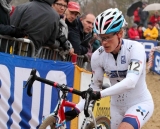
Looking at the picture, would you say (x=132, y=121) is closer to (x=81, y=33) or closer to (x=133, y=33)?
(x=81, y=33)

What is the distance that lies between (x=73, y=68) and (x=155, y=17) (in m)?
17.9

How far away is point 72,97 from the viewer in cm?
700

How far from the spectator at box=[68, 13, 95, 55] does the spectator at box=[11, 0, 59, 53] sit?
0.98m

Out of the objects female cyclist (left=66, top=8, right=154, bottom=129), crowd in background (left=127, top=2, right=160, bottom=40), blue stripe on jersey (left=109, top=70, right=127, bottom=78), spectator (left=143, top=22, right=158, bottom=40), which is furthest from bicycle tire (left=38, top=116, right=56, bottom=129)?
spectator (left=143, top=22, right=158, bottom=40)

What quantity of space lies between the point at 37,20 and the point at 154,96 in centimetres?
800

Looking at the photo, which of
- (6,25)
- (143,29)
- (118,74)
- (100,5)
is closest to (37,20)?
(6,25)

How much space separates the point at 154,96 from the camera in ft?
42.9

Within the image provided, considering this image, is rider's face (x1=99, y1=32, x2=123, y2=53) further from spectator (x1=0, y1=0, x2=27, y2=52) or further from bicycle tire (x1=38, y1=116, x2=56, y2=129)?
spectator (x1=0, y1=0, x2=27, y2=52)

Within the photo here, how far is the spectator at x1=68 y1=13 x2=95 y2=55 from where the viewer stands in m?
7.14

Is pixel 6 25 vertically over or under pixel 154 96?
over

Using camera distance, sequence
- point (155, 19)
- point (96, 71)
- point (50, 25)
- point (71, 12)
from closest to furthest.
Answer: point (96, 71), point (50, 25), point (71, 12), point (155, 19)

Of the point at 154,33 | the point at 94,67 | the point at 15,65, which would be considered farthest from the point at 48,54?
the point at 154,33

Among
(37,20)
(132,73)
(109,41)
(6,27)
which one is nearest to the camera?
(132,73)

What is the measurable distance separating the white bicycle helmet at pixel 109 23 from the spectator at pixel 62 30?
2.25 meters
